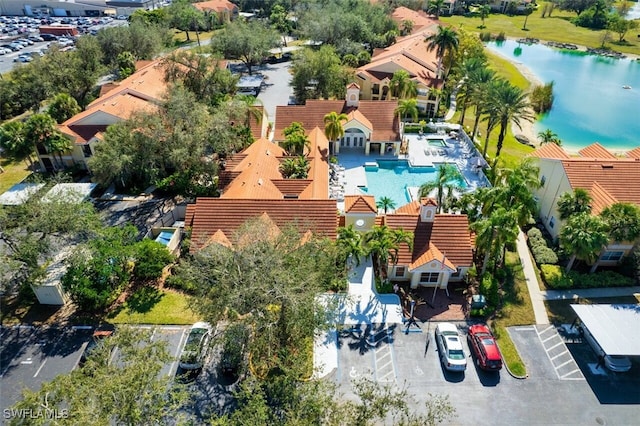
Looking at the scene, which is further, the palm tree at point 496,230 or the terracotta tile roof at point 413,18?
the terracotta tile roof at point 413,18

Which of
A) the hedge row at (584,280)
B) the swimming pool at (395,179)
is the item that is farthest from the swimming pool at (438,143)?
the hedge row at (584,280)

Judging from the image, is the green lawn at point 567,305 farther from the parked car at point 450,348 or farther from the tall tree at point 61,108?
the tall tree at point 61,108

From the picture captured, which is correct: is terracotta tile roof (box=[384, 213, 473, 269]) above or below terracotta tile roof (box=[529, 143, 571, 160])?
below

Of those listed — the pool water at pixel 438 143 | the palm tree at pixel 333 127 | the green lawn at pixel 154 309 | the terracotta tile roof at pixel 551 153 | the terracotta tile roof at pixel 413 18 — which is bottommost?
the green lawn at pixel 154 309

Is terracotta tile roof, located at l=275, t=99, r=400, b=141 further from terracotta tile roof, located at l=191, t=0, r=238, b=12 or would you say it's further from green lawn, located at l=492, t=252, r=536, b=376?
terracotta tile roof, located at l=191, t=0, r=238, b=12

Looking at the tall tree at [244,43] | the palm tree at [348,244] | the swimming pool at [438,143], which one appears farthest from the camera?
Answer: the tall tree at [244,43]

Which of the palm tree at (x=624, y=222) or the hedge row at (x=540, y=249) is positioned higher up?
the palm tree at (x=624, y=222)

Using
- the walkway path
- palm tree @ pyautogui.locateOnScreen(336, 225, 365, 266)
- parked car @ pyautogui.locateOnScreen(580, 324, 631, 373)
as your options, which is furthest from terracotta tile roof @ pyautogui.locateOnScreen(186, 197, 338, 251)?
parked car @ pyautogui.locateOnScreen(580, 324, 631, 373)

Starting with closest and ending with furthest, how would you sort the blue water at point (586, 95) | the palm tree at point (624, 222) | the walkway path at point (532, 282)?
the walkway path at point (532, 282)
the palm tree at point (624, 222)
the blue water at point (586, 95)
